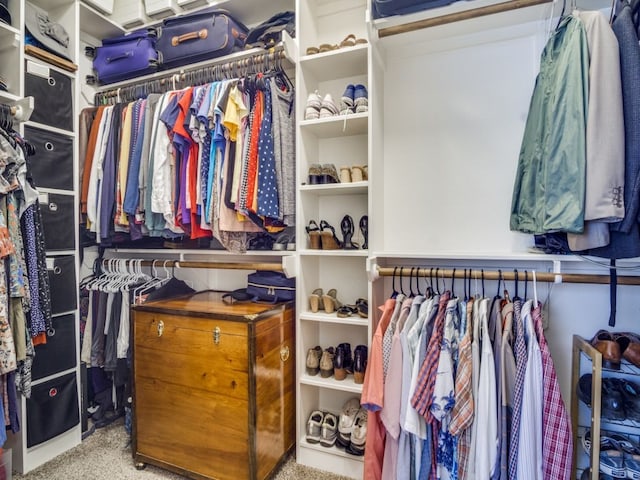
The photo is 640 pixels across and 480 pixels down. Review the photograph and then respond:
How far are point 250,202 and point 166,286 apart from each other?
725 millimetres

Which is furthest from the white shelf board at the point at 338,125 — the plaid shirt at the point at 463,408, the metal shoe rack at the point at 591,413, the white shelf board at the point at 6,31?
the white shelf board at the point at 6,31

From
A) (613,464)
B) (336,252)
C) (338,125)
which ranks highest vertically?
(338,125)

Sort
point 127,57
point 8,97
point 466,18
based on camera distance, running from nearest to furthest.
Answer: point 466,18 < point 8,97 < point 127,57

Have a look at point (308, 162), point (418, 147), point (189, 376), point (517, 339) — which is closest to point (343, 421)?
point (189, 376)

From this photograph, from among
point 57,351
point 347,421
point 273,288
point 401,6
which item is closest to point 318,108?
point 401,6

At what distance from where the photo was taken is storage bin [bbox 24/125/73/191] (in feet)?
5.53

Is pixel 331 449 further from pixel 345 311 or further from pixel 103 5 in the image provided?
pixel 103 5

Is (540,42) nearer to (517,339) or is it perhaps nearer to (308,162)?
(308,162)

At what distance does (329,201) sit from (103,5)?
5.89 feet

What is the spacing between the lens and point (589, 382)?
4.29 feet

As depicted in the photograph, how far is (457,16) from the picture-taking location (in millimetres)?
1398

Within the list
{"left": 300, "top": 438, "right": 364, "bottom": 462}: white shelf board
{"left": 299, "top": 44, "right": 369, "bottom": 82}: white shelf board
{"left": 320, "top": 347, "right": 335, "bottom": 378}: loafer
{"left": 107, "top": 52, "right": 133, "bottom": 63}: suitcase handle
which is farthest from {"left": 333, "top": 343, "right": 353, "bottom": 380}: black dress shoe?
{"left": 107, "top": 52, "right": 133, "bottom": 63}: suitcase handle

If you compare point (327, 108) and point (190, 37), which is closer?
point (327, 108)

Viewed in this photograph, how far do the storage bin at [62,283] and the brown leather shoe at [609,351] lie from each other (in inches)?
95.6
